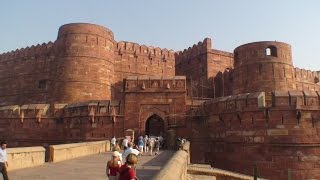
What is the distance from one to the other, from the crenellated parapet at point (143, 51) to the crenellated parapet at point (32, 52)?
14.7ft

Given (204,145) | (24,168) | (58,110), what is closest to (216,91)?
(204,145)

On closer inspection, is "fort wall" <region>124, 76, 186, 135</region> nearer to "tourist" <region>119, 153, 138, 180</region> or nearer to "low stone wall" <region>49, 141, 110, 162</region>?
"low stone wall" <region>49, 141, 110, 162</region>

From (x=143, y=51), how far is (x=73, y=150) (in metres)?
16.2

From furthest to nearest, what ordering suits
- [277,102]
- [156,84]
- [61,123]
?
[61,123] → [156,84] → [277,102]

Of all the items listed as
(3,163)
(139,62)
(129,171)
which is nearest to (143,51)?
(139,62)

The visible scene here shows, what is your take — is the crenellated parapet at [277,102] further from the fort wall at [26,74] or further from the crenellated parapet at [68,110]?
the fort wall at [26,74]

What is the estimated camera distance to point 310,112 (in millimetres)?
12695

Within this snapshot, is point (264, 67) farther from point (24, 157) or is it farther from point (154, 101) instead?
point (24, 157)

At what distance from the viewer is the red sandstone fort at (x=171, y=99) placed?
42.0 feet

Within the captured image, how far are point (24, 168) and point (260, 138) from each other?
8688 millimetres

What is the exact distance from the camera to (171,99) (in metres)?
15.9

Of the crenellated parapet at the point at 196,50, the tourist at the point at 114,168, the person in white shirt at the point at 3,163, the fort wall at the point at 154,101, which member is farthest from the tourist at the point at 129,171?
the crenellated parapet at the point at 196,50

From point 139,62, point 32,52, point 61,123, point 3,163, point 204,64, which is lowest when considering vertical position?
point 3,163

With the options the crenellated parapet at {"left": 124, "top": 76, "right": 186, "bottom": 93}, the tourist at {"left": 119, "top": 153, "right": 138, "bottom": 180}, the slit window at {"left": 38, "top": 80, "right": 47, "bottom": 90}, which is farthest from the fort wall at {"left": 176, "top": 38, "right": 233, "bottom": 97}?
the tourist at {"left": 119, "top": 153, "right": 138, "bottom": 180}
